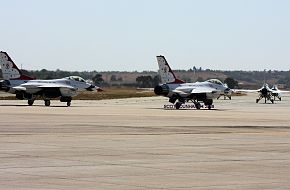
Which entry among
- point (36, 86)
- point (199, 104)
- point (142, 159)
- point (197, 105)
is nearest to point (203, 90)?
point (199, 104)

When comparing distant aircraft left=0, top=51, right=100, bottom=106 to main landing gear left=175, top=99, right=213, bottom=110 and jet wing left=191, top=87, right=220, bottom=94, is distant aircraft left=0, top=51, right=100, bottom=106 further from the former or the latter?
jet wing left=191, top=87, right=220, bottom=94

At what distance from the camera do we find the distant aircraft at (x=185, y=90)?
3389 inches

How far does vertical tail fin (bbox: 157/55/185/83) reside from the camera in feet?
293

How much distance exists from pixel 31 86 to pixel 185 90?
15.0m

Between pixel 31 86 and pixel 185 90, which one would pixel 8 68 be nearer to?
pixel 31 86

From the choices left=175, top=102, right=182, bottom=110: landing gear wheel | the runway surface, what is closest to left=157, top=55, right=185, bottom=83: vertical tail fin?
left=175, top=102, right=182, bottom=110: landing gear wheel

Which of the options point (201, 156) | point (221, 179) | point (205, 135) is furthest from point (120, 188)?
point (205, 135)

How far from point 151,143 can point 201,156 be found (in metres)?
5.15

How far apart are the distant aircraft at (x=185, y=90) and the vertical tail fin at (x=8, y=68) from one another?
1415 centimetres

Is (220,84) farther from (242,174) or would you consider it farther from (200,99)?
(242,174)

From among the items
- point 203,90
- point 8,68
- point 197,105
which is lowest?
point 197,105

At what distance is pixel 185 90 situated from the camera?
8688 cm

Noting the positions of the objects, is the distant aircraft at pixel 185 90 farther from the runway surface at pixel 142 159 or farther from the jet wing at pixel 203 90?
the runway surface at pixel 142 159

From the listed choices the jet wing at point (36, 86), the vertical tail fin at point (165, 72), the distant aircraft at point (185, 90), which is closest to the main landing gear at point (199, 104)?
the distant aircraft at point (185, 90)
